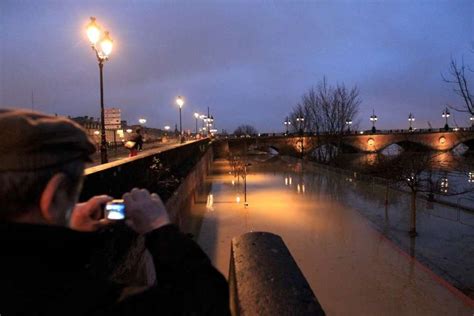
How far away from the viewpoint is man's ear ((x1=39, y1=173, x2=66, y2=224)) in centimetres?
127

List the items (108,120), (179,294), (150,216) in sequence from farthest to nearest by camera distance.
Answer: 1. (108,120)
2. (150,216)
3. (179,294)

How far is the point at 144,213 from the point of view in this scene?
153cm

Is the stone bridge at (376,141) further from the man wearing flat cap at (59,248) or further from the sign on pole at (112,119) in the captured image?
the man wearing flat cap at (59,248)

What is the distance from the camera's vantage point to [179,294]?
1.36m

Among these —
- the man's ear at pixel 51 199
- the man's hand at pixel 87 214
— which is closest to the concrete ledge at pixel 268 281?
the man's hand at pixel 87 214

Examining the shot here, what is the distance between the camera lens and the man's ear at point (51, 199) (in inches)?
49.9

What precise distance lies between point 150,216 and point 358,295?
8.99m

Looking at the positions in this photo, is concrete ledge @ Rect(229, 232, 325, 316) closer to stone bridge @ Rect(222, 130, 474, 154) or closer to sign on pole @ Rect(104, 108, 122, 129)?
sign on pole @ Rect(104, 108, 122, 129)

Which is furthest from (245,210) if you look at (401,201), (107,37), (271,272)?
(271,272)

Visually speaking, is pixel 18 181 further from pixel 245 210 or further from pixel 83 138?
pixel 245 210

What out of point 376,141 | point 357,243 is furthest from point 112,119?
point 376,141

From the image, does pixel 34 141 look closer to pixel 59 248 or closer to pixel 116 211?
pixel 59 248

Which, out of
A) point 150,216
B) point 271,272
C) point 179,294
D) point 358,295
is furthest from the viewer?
point 358,295

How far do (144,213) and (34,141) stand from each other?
1.52 feet
